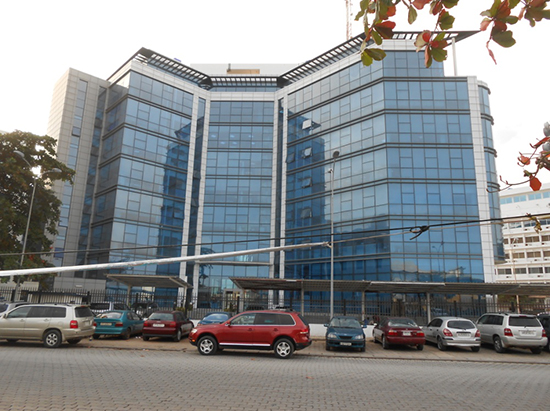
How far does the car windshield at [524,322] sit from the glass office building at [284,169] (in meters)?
20.4

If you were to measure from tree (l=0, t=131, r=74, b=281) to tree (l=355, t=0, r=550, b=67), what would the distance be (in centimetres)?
3022

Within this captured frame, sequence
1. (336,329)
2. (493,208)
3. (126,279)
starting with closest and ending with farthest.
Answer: (336,329), (126,279), (493,208)

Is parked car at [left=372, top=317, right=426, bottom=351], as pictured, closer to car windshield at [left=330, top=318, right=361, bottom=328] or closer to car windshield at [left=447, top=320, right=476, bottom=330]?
car windshield at [left=447, top=320, right=476, bottom=330]

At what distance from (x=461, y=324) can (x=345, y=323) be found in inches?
203

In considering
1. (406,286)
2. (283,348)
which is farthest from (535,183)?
(406,286)

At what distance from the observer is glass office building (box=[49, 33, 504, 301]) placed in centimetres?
4109

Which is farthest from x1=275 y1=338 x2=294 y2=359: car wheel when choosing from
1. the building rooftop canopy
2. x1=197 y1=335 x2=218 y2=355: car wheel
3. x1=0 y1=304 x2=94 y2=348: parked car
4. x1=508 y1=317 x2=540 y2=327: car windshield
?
the building rooftop canopy

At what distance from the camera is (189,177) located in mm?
51188

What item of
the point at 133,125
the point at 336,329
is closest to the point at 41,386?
the point at 336,329

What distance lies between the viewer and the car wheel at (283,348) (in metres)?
15.2

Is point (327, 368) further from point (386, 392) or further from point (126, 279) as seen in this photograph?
point (126, 279)

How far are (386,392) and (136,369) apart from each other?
6534 mm

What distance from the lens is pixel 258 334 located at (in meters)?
15.3

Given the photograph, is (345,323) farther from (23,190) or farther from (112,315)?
→ (23,190)
